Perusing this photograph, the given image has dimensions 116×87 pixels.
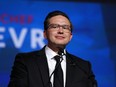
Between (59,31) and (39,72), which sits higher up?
(59,31)

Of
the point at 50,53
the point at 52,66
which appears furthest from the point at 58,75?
the point at 50,53

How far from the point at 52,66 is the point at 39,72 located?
0.09m

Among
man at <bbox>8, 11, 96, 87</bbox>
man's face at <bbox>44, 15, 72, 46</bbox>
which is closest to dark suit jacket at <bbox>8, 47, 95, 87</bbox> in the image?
man at <bbox>8, 11, 96, 87</bbox>

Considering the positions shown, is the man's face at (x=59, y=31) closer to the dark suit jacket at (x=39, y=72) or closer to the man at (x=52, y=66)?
the man at (x=52, y=66)

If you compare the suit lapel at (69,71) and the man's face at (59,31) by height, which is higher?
the man's face at (59,31)

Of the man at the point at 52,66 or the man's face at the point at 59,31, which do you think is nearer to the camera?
the man at the point at 52,66

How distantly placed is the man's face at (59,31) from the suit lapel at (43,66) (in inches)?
4.2

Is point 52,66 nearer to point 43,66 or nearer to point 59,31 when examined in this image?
point 43,66

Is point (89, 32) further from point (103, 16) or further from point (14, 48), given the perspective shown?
point (14, 48)

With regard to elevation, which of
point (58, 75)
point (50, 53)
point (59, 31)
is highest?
point (59, 31)

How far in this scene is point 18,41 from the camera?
3010mm

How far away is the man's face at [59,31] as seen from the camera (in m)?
1.80

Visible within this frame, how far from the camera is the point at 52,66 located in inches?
69.7

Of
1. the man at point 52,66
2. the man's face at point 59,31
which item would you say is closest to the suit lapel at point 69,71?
the man at point 52,66
